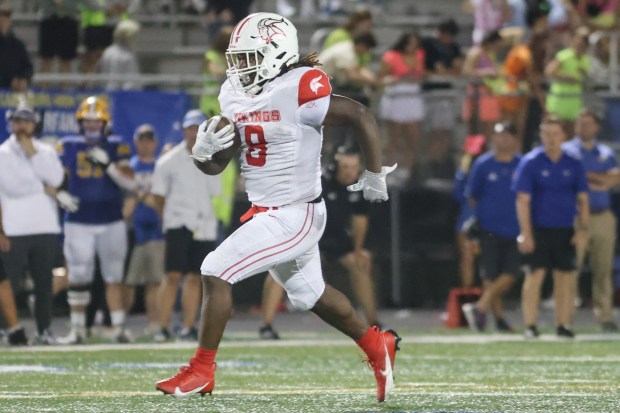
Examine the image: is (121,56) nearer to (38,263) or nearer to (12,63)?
(12,63)

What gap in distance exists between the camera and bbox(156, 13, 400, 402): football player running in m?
7.57

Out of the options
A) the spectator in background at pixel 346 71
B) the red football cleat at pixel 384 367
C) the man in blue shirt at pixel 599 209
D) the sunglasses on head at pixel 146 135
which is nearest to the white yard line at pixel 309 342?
the man in blue shirt at pixel 599 209

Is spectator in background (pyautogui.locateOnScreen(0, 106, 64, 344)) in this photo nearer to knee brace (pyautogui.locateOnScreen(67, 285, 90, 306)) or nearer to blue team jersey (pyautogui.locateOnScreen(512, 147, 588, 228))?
knee brace (pyautogui.locateOnScreen(67, 285, 90, 306))

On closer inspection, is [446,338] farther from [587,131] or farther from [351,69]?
[351,69]

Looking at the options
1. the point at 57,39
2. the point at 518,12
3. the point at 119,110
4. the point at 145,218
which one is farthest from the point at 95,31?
the point at 518,12

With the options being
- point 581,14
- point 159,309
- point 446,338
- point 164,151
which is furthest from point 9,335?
point 581,14

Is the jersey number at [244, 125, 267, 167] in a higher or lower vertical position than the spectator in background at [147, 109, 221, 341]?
higher

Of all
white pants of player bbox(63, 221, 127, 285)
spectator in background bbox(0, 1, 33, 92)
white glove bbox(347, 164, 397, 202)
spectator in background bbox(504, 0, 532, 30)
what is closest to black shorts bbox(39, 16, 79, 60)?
spectator in background bbox(0, 1, 33, 92)

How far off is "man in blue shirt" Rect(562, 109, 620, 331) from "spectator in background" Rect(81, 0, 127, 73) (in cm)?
534

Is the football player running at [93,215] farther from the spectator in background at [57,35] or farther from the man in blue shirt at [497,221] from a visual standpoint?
the spectator in background at [57,35]

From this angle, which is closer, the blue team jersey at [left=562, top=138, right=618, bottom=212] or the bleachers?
the blue team jersey at [left=562, top=138, right=618, bottom=212]

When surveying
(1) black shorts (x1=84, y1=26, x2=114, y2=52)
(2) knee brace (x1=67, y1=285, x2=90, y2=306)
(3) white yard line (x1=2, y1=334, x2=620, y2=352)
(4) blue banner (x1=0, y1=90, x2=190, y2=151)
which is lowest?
(3) white yard line (x1=2, y1=334, x2=620, y2=352)

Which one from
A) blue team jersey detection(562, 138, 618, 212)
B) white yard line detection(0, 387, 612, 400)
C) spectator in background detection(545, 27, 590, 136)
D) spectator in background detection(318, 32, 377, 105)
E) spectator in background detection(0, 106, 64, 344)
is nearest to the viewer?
white yard line detection(0, 387, 612, 400)

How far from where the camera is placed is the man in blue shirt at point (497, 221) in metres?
14.3
